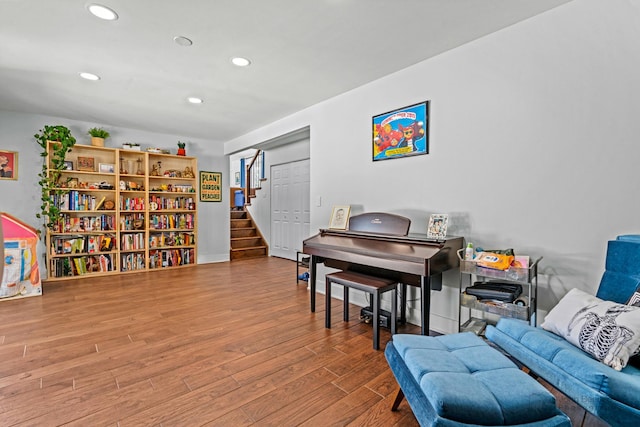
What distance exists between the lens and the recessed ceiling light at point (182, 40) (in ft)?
8.21

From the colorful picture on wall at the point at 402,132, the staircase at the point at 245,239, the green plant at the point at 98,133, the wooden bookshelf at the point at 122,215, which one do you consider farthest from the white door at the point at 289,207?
the green plant at the point at 98,133

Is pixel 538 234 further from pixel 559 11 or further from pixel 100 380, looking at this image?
pixel 100 380

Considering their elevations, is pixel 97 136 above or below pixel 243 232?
above

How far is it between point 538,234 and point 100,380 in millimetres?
3123

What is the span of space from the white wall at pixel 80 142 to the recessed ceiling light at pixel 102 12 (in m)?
3.50

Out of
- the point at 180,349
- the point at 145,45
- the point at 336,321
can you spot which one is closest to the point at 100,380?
the point at 180,349

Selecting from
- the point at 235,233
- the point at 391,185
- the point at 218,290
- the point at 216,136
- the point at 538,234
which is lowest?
the point at 218,290

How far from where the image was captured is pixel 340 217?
3598 millimetres

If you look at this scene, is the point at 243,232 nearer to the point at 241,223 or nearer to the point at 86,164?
the point at 241,223

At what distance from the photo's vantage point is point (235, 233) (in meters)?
7.10

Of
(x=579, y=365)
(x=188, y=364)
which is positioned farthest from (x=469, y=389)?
(x=188, y=364)

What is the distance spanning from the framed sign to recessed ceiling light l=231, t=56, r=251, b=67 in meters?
3.62

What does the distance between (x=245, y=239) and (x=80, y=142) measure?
3410 mm

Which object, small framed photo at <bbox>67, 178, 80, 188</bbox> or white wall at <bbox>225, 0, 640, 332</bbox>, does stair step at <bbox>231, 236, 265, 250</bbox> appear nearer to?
small framed photo at <bbox>67, 178, 80, 188</bbox>
